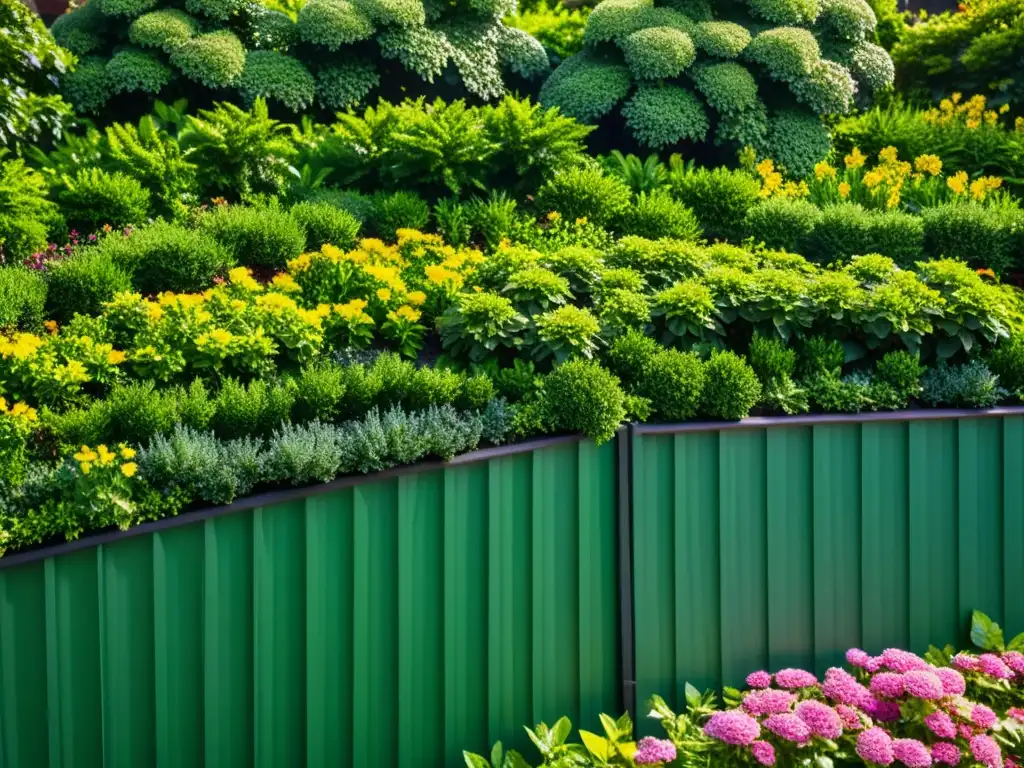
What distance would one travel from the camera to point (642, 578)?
5.09m

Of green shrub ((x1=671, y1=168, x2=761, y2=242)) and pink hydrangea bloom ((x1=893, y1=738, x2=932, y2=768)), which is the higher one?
green shrub ((x1=671, y1=168, x2=761, y2=242))

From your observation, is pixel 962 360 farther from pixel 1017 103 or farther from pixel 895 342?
pixel 1017 103

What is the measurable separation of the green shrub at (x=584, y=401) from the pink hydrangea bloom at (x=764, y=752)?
1.55 m

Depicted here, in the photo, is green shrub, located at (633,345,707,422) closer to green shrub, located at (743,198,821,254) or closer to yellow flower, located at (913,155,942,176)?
green shrub, located at (743,198,821,254)

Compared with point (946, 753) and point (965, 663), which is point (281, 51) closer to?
point (965, 663)

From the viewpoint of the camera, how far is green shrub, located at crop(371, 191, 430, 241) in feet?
23.7

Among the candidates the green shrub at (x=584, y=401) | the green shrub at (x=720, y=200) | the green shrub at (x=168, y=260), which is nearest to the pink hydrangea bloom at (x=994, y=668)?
the green shrub at (x=584, y=401)

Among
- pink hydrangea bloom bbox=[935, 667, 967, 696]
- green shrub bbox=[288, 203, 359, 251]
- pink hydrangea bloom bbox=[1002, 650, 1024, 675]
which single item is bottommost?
pink hydrangea bloom bbox=[1002, 650, 1024, 675]

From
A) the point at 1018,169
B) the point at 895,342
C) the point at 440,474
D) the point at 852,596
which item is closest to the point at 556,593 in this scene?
the point at 440,474

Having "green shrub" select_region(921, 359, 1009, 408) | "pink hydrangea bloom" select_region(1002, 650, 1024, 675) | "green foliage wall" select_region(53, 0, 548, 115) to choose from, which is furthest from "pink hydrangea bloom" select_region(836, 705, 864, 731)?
"green foliage wall" select_region(53, 0, 548, 115)

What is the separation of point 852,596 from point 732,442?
1.06 m

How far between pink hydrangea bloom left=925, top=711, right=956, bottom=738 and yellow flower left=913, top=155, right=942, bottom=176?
5.71 metres

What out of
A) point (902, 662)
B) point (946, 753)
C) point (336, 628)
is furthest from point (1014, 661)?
point (336, 628)

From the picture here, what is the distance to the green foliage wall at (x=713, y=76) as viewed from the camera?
8.83 meters
